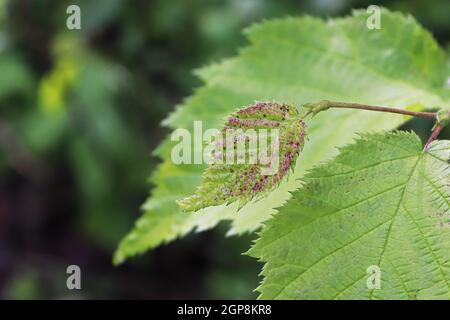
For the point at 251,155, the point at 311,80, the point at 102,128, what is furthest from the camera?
the point at 102,128

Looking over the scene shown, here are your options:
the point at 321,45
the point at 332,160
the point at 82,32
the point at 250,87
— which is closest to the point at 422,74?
the point at 321,45

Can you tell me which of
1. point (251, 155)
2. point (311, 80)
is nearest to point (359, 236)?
point (251, 155)

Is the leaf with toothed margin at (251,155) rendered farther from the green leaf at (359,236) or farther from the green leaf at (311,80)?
the green leaf at (311,80)

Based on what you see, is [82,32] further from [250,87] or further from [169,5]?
[250,87]

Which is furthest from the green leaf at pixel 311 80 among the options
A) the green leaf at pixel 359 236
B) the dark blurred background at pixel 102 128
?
the dark blurred background at pixel 102 128

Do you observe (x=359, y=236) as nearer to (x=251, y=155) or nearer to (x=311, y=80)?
(x=251, y=155)

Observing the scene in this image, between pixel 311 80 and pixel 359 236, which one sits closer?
pixel 359 236
